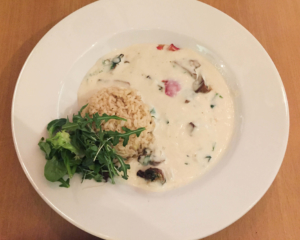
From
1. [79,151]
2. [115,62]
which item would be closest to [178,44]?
[115,62]

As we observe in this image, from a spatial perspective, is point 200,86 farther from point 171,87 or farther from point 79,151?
point 79,151

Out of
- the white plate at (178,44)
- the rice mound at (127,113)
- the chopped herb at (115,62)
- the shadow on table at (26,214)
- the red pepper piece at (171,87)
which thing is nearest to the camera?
the white plate at (178,44)

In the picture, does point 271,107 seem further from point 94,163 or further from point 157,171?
point 94,163

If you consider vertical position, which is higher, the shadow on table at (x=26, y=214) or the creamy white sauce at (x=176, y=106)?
the creamy white sauce at (x=176, y=106)

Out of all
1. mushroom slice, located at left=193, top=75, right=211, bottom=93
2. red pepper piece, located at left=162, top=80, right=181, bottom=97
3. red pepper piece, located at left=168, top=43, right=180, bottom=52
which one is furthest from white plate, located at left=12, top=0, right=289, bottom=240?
red pepper piece, located at left=162, top=80, right=181, bottom=97

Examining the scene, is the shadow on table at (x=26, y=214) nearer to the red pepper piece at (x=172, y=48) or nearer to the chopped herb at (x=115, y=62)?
the chopped herb at (x=115, y=62)

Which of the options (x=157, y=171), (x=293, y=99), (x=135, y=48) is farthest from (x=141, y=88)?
(x=293, y=99)

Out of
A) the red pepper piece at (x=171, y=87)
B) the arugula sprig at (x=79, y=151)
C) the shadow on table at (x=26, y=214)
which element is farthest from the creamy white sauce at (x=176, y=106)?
the shadow on table at (x=26, y=214)
